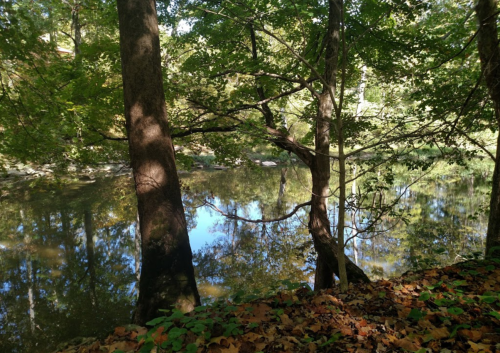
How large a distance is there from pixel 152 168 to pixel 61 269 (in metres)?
7.05

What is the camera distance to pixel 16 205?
14.4 metres

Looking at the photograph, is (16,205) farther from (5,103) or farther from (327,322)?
Answer: (327,322)

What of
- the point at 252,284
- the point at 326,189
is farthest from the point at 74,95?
the point at 252,284

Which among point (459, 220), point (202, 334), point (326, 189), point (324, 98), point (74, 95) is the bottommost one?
point (459, 220)

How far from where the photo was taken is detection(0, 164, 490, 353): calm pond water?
6.16 metres

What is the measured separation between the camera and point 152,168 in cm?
338

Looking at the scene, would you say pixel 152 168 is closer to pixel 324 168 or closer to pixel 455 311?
pixel 324 168

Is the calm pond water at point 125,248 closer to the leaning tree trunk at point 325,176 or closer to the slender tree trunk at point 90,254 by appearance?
the slender tree trunk at point 90,254

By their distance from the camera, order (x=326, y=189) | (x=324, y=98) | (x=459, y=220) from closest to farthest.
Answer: (x=324, y=98) → (x=326, y=189) → (x=459, y=220)

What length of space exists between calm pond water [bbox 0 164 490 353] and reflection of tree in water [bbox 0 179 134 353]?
0.09ft

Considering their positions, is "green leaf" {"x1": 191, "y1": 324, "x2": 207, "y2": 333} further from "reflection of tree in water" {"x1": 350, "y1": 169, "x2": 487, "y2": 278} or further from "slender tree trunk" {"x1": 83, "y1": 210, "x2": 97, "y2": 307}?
"slender tree trunk" {"x1": 83, "y1": 210, "x2": 97, "y2": 307}

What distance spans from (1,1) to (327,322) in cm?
505

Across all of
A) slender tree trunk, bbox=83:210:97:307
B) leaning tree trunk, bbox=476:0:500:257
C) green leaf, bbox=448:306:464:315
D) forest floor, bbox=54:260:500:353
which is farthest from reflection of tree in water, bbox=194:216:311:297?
green leaf, bbox=448:306:464:315

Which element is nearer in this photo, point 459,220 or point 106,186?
point 459,220
